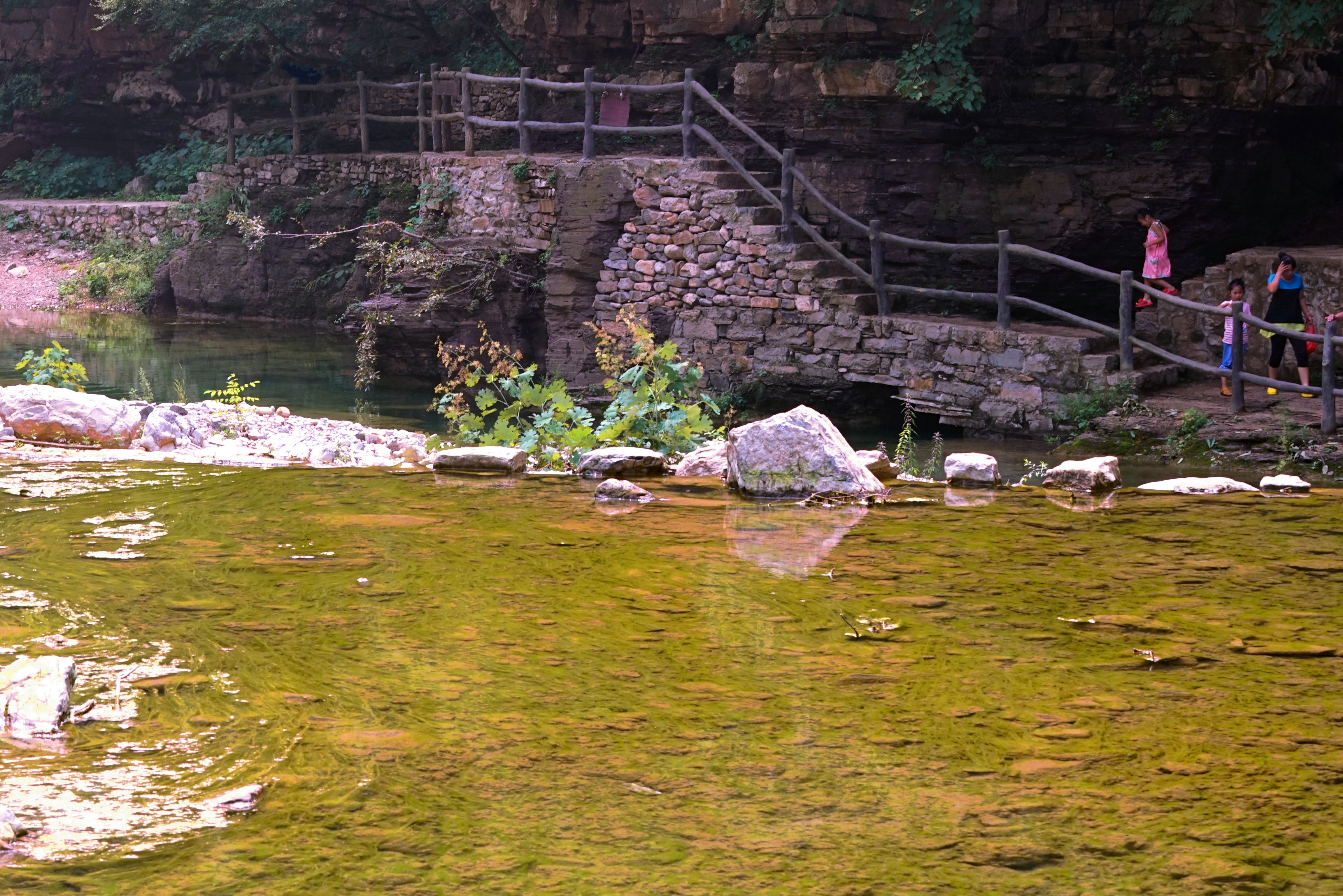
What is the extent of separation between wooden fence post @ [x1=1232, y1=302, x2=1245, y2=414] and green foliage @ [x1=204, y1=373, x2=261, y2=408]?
22.9ft

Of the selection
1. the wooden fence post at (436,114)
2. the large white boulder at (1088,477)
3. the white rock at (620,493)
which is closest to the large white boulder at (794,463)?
the white rock at (620,493)

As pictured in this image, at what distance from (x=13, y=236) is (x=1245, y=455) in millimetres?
22985

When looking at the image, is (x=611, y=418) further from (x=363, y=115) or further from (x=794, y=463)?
(x=363, y=115)

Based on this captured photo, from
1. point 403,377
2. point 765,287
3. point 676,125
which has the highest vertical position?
point 676,125

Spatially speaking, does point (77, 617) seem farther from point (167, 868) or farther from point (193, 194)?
point (193, 194)

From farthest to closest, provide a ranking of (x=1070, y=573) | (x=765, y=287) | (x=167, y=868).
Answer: (x=765, y=287)
(x=1070, y=573)
(x=167, y=868)

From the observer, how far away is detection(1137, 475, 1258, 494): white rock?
5793 millimetres

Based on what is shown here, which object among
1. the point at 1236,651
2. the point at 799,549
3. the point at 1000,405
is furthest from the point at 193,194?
the point at 1236,651

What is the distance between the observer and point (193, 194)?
2264 cm

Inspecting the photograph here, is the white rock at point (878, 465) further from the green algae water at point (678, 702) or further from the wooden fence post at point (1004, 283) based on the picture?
the wooden fence post at point (1004, 283)

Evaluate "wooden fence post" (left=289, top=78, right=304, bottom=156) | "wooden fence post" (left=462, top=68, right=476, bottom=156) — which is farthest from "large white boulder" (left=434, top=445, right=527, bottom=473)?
"wooden fence post" (left=289, top=78, right=304, bottom=156)

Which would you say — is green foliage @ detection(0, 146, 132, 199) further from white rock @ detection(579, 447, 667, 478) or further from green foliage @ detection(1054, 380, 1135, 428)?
white rock @ detection(579, 447, 667, 478)

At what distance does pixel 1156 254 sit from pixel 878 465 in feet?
22.1

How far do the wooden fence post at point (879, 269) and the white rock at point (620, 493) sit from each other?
7.02 meters
